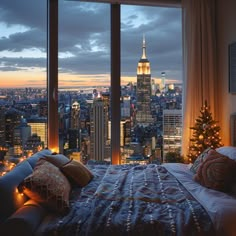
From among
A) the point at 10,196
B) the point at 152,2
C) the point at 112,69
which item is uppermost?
the point at 152,2

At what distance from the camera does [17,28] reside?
386cm

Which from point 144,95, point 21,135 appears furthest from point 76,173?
point 144,95

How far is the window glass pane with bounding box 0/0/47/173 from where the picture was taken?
3664mm

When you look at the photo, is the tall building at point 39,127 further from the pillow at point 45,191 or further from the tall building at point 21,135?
the pillow at point 45,191

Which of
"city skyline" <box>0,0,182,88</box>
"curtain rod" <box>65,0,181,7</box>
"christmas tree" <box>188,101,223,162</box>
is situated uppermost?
"curtain rod" <box>65,0,181,7</box>

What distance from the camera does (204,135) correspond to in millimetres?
3914

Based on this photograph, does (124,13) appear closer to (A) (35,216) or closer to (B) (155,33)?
(B) (155,33)

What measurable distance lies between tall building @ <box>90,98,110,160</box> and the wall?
5.22 ft

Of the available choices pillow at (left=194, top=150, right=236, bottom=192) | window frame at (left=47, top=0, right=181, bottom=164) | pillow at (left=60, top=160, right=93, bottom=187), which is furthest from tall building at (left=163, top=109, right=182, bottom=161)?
pillow at (left=60, top=160, right=93, bottom=187)

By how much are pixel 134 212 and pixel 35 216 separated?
0.62 m

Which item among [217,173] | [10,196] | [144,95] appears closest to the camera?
[10,196]

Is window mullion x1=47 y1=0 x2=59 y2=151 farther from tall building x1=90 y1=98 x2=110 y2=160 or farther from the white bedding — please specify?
the white bedding

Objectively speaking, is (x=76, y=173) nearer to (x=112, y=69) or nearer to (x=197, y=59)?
(x=112, y=69)

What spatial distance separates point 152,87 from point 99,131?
1002mm
